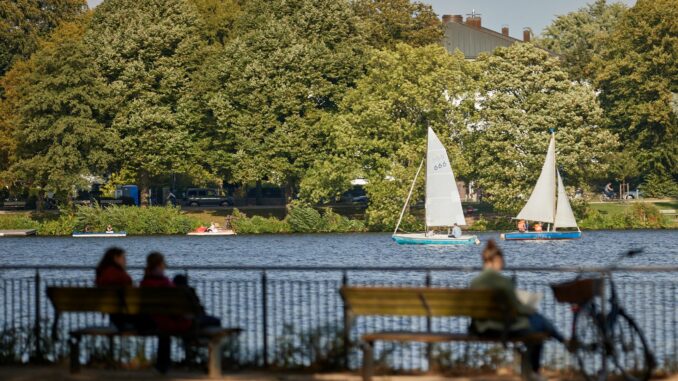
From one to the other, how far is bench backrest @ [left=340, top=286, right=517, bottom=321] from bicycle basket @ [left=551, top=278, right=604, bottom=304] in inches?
36.0

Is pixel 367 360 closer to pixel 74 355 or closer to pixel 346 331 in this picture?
pixel 346 331

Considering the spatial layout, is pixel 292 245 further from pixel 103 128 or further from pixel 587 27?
pixel 587 27

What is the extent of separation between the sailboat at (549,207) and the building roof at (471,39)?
58.9 metres

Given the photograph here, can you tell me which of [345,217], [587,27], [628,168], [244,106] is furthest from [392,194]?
[587,27]

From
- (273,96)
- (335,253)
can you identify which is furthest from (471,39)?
(335,253)

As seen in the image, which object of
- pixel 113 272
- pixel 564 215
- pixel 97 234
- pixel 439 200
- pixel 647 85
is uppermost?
pixel 647 85

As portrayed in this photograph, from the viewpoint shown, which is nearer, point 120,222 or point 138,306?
point 138,306

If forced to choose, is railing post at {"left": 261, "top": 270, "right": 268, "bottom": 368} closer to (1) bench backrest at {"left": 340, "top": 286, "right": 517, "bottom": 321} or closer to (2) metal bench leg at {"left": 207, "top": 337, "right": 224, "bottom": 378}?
(2) metal bench leg at {"left": 207, "top": 337, "right": 224, "bottom": 378}

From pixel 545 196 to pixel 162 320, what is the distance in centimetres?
7392

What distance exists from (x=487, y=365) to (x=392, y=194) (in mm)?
75585

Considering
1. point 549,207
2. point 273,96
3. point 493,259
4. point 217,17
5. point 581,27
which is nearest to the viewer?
point 493,259

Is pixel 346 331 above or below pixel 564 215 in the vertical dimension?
below

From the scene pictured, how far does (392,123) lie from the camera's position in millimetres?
97625

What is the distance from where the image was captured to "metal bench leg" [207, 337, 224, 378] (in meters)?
19.6
